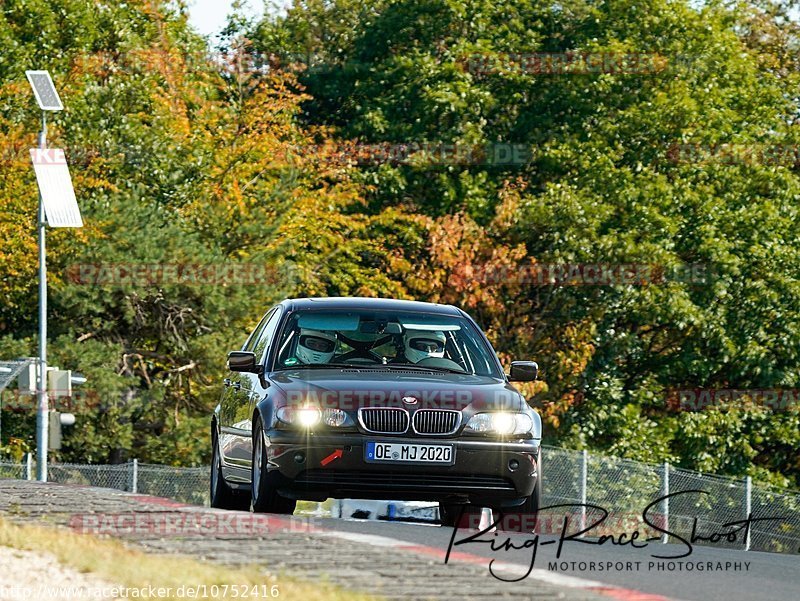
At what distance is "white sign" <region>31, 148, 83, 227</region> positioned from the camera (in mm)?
30594

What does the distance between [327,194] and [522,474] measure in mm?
33609

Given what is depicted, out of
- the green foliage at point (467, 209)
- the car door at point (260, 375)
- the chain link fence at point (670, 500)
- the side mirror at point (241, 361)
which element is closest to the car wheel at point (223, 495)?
the car door at point (260, 375)

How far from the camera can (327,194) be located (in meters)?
45.2

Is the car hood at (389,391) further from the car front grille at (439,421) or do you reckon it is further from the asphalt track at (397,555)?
the asphalt track at (397,555)

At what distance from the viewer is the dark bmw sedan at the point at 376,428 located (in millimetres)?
11633

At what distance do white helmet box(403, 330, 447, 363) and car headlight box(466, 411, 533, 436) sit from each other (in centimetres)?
108

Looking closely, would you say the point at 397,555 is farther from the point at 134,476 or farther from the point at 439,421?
the point at 134,476

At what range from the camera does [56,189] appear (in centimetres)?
3183

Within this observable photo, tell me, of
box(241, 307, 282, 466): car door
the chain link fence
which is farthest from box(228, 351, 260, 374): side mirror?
the chain link fence

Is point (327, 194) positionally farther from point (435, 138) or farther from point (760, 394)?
point (760, 394)

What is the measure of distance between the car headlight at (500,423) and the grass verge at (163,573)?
354cm

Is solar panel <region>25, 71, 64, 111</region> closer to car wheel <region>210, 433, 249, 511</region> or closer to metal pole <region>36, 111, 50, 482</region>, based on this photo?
metal pole <region>36, 111, 50, 482</region>

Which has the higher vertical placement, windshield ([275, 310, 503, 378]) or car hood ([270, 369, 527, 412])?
windshield ([275, 310, 503, 378])

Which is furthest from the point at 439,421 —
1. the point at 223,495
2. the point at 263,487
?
the point at 223,495
